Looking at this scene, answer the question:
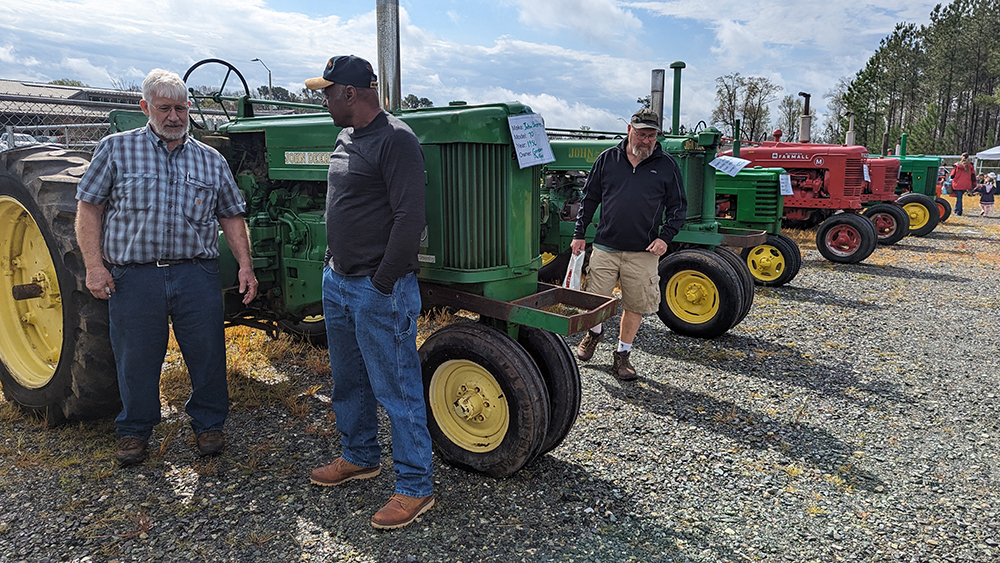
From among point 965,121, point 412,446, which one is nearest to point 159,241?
point 412,446

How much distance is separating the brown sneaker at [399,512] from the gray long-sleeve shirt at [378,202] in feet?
2.75

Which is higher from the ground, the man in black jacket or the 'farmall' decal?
the 'farmall' decal

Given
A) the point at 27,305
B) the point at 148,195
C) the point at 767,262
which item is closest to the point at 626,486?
the point at 148,195

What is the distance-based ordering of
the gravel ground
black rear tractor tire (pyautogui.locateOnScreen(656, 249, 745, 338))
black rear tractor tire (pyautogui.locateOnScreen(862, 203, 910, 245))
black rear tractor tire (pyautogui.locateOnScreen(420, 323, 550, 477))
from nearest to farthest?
the gravel ground, black rear tractor tire (pyautogui.locateOnScreen(420, 323, 550, 477)), black rear tractor tire (pyautogui.locateOnScreen(656, 249, 745, 338)), black rear tractor tire (pyautogui.locateOnScreen(862, 203, 910, 245))

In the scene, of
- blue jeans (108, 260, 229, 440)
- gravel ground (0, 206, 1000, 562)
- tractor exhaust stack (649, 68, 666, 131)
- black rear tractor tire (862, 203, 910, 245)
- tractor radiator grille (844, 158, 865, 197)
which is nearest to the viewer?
gravel ground (0, 206, 1000, 562)

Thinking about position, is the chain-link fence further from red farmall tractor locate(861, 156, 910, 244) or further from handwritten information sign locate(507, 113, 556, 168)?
red farmall tractor locate(861, 156, 910, 244)

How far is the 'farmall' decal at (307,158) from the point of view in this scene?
3.36 m

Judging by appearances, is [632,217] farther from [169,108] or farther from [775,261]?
[775,261]

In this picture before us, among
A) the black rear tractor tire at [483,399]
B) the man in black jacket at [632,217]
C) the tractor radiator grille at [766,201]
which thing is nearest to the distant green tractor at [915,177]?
the tractor radiator grille at [766,201]

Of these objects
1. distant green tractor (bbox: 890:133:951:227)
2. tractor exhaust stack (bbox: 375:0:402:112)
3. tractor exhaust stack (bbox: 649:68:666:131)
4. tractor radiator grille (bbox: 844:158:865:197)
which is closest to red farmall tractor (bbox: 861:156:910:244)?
tractor radiator grille (bbox: 844:158:865:197)

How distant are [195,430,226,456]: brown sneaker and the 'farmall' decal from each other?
1.42 m

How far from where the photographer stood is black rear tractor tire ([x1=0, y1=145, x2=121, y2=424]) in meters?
3.00

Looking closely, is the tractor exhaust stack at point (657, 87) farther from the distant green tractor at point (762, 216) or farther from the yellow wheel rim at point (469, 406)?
the yellow wheel rim at point (469, 406)

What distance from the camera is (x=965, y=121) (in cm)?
4338
